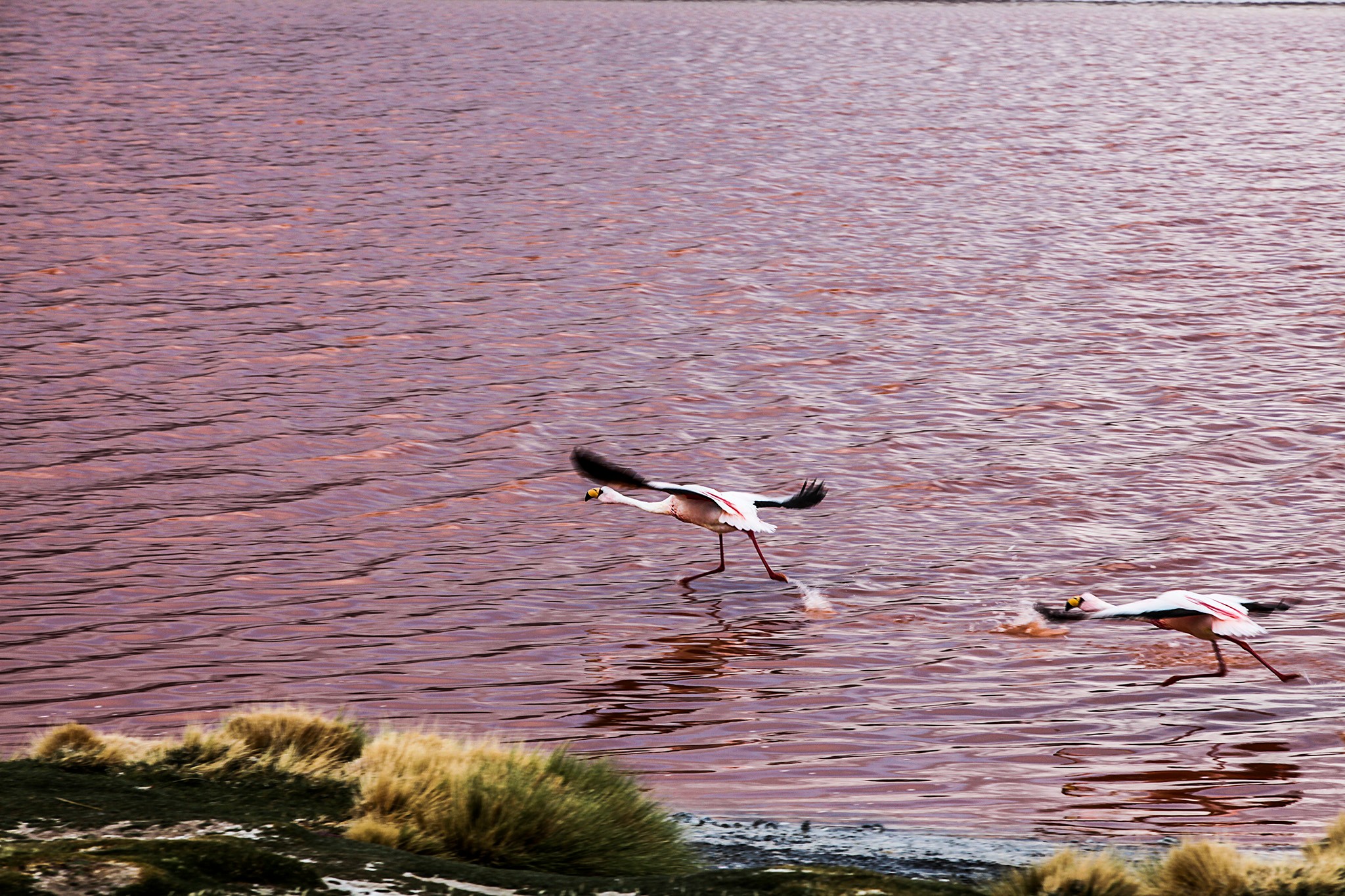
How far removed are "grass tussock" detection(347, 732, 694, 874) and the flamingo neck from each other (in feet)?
17.5

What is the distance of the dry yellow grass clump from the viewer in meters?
6.80

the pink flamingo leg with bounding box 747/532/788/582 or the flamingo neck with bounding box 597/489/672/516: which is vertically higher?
the flamingo neck with bounding box 597/489/672/516

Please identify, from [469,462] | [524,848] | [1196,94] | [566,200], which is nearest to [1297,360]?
[469,462]

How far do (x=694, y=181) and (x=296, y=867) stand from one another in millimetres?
31825

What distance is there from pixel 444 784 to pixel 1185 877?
10.1 ft

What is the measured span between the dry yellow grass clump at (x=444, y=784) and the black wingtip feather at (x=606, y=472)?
14.6ft

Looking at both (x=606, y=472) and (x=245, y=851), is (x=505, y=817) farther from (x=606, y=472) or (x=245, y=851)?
(x=606, y=472)

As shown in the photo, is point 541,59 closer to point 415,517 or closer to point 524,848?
point 415,517

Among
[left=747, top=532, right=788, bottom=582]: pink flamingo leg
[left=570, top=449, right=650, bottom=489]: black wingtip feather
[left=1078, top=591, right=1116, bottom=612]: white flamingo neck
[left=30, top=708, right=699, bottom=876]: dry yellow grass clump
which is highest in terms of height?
[left=30, top=708, right=699, bottom=876]: dry yellow grass clump

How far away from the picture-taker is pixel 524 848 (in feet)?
22.4

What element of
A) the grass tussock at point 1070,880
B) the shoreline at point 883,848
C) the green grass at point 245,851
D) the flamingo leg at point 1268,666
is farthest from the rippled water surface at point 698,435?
the green grass at point 245,851

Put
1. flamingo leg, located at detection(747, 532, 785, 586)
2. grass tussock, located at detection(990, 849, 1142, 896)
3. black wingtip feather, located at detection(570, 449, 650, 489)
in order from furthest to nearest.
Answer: flamingo leg, located at detection(747, 532, 785, 586) → black wingtip feather, located at detection(570, 449, 650, 489) → grass tussock, located at detection(990, 849, 1142, 896)

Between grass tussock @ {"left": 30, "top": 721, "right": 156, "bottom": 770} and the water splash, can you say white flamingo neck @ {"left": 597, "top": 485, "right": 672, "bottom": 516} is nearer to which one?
the water splash

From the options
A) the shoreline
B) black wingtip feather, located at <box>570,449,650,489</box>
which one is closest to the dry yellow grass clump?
the shoreline
